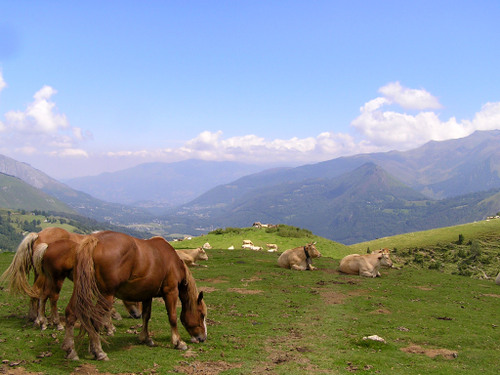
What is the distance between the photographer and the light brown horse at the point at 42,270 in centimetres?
1017

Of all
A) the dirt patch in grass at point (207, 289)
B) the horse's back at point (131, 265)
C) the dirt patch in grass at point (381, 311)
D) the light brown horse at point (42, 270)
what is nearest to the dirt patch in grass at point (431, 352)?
the dirt patch in grass at point (381, 311)

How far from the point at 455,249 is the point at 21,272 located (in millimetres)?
41794

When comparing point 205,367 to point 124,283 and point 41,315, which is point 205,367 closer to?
point 124,283

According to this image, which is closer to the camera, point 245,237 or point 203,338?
point 203,338

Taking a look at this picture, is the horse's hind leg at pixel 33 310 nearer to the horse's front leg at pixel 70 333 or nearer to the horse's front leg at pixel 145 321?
the horse's front leg at pixel 70 333

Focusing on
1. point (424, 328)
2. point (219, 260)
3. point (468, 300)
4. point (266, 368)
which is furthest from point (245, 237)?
point (266, 368)

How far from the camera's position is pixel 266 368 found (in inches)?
338

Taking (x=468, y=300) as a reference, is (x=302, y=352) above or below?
above

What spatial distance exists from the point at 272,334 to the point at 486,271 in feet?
93.4

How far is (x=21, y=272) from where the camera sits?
10602mm

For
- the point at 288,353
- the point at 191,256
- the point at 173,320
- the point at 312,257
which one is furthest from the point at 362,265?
the point at 173,320

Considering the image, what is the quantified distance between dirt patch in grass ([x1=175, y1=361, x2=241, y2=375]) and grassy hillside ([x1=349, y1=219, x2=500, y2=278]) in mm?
28358

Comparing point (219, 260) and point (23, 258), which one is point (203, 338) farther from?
point (219, 260)

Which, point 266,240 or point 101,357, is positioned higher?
point 101,357
